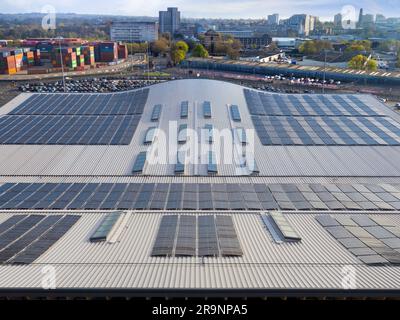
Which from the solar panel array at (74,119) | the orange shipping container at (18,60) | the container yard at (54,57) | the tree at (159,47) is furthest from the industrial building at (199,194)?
the tree at (159,47)

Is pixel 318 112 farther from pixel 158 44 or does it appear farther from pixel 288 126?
pixel 158 44

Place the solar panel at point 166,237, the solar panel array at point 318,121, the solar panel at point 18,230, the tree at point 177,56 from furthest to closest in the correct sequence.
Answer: the tree at point 177,56, the solar panel array at point 318,121, the solar panel at point 18,230, the solar panel at point 166,237

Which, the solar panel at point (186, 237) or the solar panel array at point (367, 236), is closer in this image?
the solar panel array at point (367, 236)

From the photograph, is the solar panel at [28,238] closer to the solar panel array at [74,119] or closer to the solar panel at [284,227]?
the solar panel at [284,227]

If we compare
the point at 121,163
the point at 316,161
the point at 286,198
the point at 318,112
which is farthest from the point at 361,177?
the point at 121,163

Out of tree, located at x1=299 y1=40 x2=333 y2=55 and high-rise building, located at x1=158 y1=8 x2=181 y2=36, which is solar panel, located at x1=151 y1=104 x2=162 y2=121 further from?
high-rise building, located at x1=158 y1=8 x2=181 y2=36
